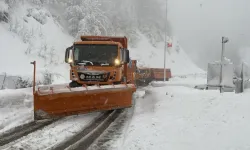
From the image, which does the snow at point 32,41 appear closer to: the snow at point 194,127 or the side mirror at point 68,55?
the side mirror at point 68,55

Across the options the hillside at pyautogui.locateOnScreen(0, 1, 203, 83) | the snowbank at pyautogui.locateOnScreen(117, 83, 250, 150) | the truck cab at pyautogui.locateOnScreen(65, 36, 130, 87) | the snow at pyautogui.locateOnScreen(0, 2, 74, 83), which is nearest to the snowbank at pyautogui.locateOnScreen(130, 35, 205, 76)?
the hillside at pyautogui.locateOnScreen(0, 1, 203, 83)

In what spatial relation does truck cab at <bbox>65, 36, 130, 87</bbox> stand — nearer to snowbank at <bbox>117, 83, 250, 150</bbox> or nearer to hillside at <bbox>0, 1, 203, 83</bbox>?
snowbank at <bbox>117, 83, 250, 150</bbox>

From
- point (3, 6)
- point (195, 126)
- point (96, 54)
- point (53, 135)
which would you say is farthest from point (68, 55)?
point (3, 6)

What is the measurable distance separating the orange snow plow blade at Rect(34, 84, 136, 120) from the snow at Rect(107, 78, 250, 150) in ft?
3.42

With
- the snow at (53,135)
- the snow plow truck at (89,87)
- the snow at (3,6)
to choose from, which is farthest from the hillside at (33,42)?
the snow at (53,135)

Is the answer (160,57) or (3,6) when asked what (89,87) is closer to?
(3,6)

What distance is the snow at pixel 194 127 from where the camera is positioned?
7043mm

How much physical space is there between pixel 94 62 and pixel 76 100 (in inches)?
122

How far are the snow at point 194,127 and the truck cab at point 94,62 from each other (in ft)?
8.54

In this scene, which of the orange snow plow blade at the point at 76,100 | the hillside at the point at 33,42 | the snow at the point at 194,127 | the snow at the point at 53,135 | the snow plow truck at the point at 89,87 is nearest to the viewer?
the snow at the point at 194,127

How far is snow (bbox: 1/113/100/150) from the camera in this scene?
7.42 m

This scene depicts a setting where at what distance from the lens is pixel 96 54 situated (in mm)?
13797

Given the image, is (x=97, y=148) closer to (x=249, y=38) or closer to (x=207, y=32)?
(x=207, y=32)

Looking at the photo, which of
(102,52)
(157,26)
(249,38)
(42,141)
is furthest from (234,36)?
(42,141)
